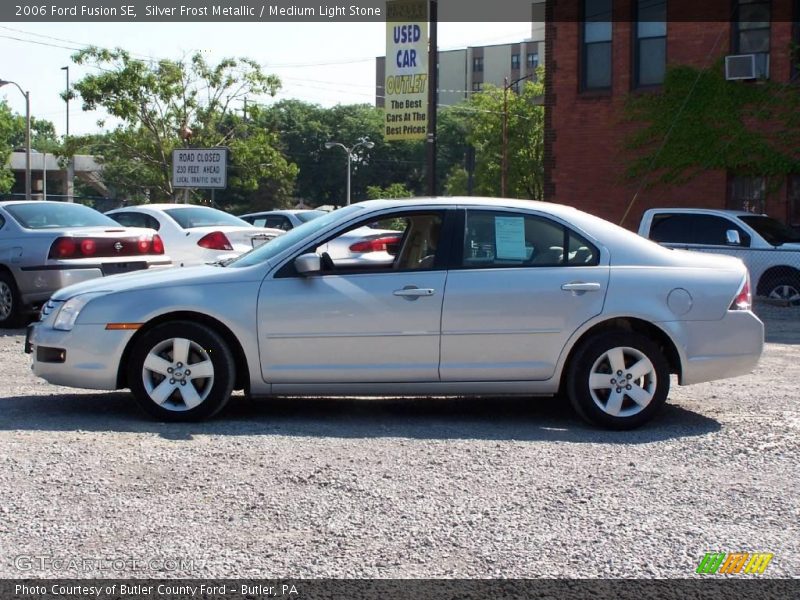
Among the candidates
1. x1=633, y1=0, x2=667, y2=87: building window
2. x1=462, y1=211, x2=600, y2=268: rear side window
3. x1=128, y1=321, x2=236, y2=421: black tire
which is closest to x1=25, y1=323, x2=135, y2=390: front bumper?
x1=128, y1=321, x2=236, y2=421: black tire

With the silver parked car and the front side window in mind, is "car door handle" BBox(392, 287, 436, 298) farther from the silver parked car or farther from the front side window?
the silver parked car

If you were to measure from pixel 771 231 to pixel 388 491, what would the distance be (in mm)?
13735

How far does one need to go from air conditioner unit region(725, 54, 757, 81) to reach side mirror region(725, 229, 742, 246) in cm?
833

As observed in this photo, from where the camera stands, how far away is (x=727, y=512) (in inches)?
214

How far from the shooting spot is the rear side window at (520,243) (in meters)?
7.69

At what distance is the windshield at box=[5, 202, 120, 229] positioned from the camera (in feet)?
43.3

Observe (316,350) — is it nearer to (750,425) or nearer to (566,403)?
(566,403)

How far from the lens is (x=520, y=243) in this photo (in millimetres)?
7727

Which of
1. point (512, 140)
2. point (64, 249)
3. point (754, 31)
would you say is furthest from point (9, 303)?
point (512, 140)

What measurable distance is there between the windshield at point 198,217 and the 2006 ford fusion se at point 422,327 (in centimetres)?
898

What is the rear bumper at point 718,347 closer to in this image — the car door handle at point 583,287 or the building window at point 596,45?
the car door handle at point 583,287

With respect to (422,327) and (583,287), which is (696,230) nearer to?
(583,287)

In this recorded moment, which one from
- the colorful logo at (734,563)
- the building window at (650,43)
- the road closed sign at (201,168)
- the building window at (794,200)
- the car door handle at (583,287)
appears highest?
the building window at (650,43)

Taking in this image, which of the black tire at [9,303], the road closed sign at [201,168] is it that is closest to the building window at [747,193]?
the road closed sign at [201,168]
